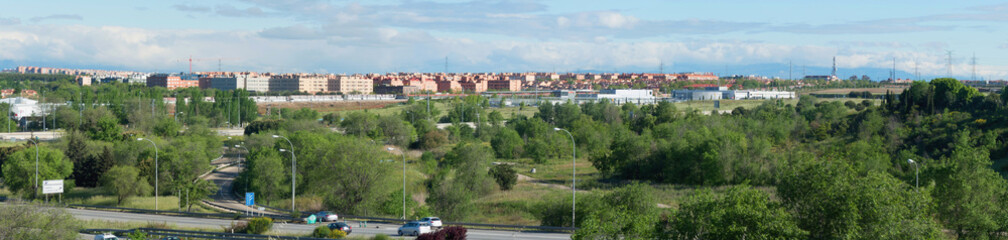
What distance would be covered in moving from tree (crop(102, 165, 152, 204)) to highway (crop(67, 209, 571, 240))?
281 inches

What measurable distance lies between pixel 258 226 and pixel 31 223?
25.2ft

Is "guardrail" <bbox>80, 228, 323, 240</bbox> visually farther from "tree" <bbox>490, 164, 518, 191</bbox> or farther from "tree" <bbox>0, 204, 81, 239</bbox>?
"tree" <bbox>490, 164, 518, 191</bbox>

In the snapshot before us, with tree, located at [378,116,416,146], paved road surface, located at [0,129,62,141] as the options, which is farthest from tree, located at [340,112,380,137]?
paved road surface, located at [0,129,62,141]

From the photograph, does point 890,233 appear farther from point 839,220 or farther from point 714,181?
point 714,181

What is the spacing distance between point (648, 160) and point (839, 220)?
39.9 m

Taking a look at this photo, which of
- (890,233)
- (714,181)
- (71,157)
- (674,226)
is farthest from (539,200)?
(71,157)

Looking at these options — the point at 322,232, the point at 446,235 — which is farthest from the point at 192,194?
the point at 446,235

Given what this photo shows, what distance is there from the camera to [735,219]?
826 inches

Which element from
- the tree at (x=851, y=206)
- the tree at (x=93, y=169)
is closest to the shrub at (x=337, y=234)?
the tree at (x=851, y=206)

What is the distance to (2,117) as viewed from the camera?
314ft

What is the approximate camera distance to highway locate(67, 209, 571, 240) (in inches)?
1226

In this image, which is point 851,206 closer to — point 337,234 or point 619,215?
point 619,215

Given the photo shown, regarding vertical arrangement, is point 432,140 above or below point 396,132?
below

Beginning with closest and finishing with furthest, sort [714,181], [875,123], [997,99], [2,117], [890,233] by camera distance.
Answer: [890,233], [714,181], [875,123], [997,99], [2,117]
